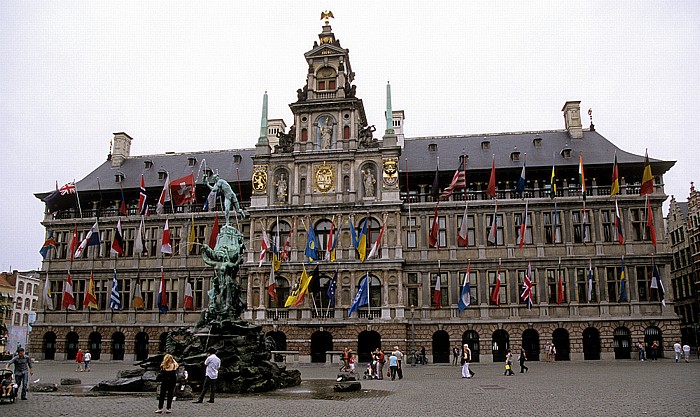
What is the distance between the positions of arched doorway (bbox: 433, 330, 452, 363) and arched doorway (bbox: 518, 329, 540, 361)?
5.89 metres

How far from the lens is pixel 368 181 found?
4991 cm

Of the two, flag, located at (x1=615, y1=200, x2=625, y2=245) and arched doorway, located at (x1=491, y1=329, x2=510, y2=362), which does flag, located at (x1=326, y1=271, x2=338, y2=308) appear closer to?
arched doorway, located at (x1=491, y1=329, x2=510, y2=362)

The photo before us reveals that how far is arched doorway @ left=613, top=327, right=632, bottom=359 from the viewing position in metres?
46.2

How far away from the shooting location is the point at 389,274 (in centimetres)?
4784

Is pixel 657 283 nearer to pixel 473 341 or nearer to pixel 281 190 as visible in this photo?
pixel 473 341

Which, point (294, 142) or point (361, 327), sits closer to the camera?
point (361, 327)

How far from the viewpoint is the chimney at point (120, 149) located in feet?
201

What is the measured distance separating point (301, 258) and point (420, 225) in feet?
32.6

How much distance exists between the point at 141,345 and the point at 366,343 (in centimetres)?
1981

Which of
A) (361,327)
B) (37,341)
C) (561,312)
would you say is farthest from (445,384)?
(37,341)

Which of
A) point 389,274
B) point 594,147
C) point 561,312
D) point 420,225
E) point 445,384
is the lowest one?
point 445,384

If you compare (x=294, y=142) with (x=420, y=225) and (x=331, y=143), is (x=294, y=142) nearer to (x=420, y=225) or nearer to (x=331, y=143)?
(x=331, y=143)

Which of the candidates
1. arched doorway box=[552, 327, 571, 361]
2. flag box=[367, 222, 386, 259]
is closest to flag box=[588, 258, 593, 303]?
arched doorway box=[552, 327, 571, 361]

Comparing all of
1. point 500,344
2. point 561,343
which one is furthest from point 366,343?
point 561,343
